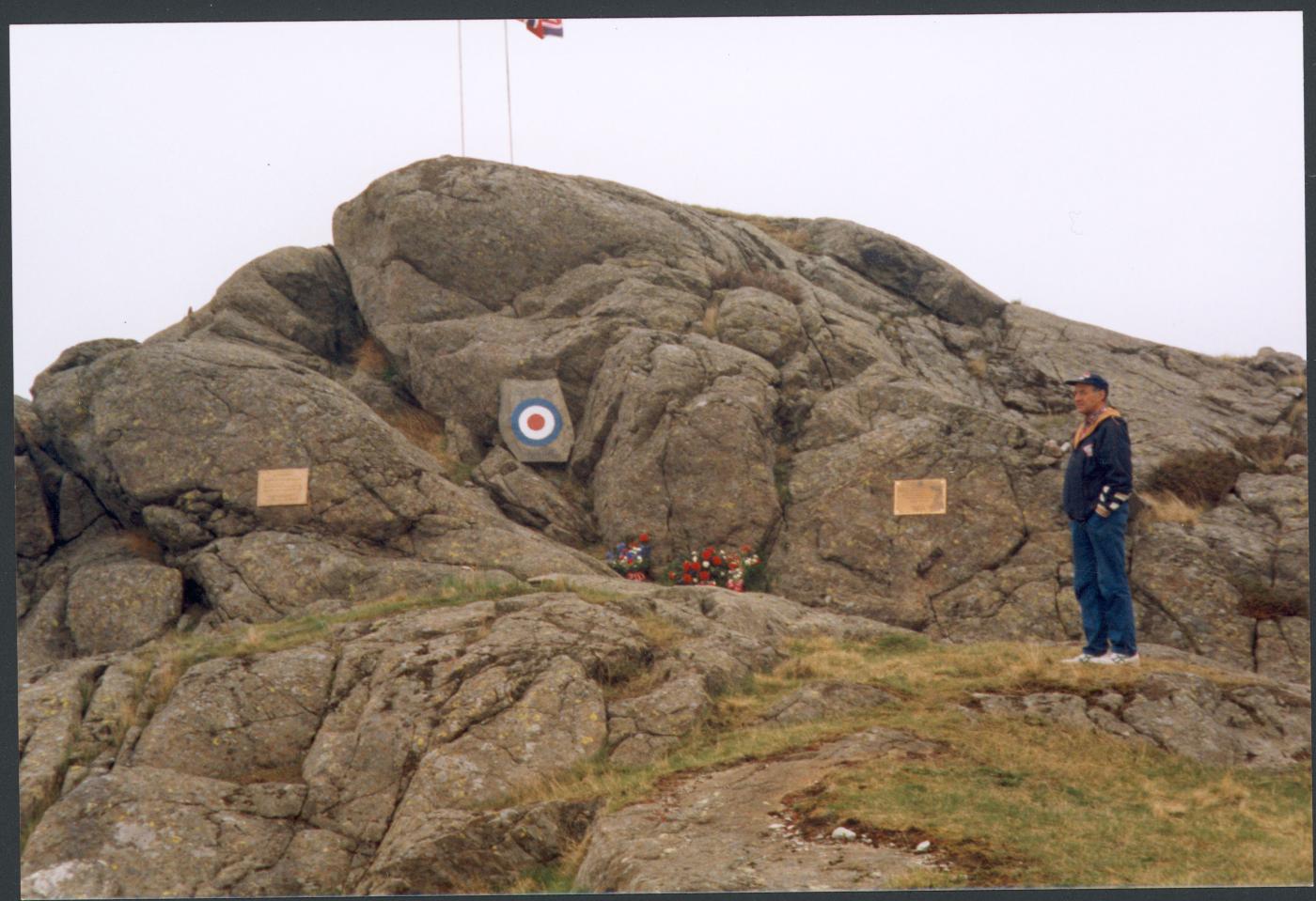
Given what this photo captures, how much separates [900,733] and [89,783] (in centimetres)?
986

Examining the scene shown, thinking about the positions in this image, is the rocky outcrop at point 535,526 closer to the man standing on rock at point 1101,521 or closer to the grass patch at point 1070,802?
the grass patch at point 1070,802

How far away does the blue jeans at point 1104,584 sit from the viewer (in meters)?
16.7

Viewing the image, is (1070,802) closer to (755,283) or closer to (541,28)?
(541,28)

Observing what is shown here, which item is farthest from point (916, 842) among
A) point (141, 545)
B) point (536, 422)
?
point (536, 422)

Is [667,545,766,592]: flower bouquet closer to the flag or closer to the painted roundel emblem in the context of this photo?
the painted roundel emblem

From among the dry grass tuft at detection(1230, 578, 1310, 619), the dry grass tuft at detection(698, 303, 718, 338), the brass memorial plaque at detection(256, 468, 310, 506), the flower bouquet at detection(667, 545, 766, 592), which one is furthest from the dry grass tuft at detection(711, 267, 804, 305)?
the dry grass tuft at detection(1230, 578, 1310, 619)

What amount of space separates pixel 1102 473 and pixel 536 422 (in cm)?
1393

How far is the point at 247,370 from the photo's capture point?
23.7 metres

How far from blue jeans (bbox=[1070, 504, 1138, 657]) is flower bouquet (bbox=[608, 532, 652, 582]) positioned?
31.5 ft

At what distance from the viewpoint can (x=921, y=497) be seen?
23719 mm

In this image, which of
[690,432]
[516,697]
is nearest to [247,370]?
[690,432]

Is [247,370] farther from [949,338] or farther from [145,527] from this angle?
[949,338]

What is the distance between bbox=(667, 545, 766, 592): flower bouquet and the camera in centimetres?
2380

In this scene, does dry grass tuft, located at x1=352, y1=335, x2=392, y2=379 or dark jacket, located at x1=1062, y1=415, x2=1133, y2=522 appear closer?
dark jacket, located at x1=1062, y1=415, x2=1133, y2=522
